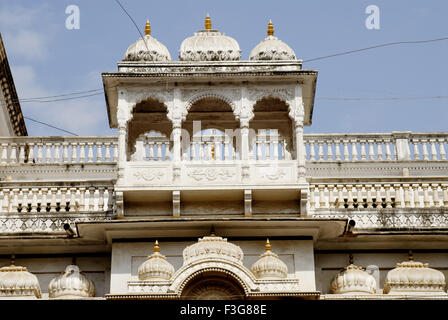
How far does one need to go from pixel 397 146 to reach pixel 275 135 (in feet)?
9.80

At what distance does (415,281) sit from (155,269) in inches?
178

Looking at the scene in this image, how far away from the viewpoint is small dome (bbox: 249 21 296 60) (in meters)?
20.9

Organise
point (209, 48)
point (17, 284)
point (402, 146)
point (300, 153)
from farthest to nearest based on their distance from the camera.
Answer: point (402, 146)
point (209, 48)
point (300, 153)
point (17, 284)

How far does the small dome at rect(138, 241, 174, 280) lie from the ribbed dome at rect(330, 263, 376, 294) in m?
3.06

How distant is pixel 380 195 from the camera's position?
796 inches

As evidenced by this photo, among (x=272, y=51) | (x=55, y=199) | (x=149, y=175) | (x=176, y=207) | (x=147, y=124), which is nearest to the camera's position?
(x=176, y=207)

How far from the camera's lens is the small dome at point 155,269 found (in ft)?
58.0

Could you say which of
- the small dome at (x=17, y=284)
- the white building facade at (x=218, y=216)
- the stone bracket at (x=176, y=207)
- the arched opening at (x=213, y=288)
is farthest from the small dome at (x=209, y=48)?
the small dome at (x=17, y=284)

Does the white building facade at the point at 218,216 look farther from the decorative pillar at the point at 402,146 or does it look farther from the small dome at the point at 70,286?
the decorative pillar at the point at 402,146

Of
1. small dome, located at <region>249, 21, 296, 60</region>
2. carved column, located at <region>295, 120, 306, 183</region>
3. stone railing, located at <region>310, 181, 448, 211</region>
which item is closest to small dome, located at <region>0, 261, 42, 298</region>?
carved column, located at <region>295, 120, 306, 183</region>

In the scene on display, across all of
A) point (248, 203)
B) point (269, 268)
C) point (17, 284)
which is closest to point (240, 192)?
point (248, 203)

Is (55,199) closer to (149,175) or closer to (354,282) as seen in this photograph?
(149,175)

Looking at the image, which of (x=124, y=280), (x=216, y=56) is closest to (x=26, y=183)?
(x=124, y=280)

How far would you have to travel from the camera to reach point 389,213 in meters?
19.9
